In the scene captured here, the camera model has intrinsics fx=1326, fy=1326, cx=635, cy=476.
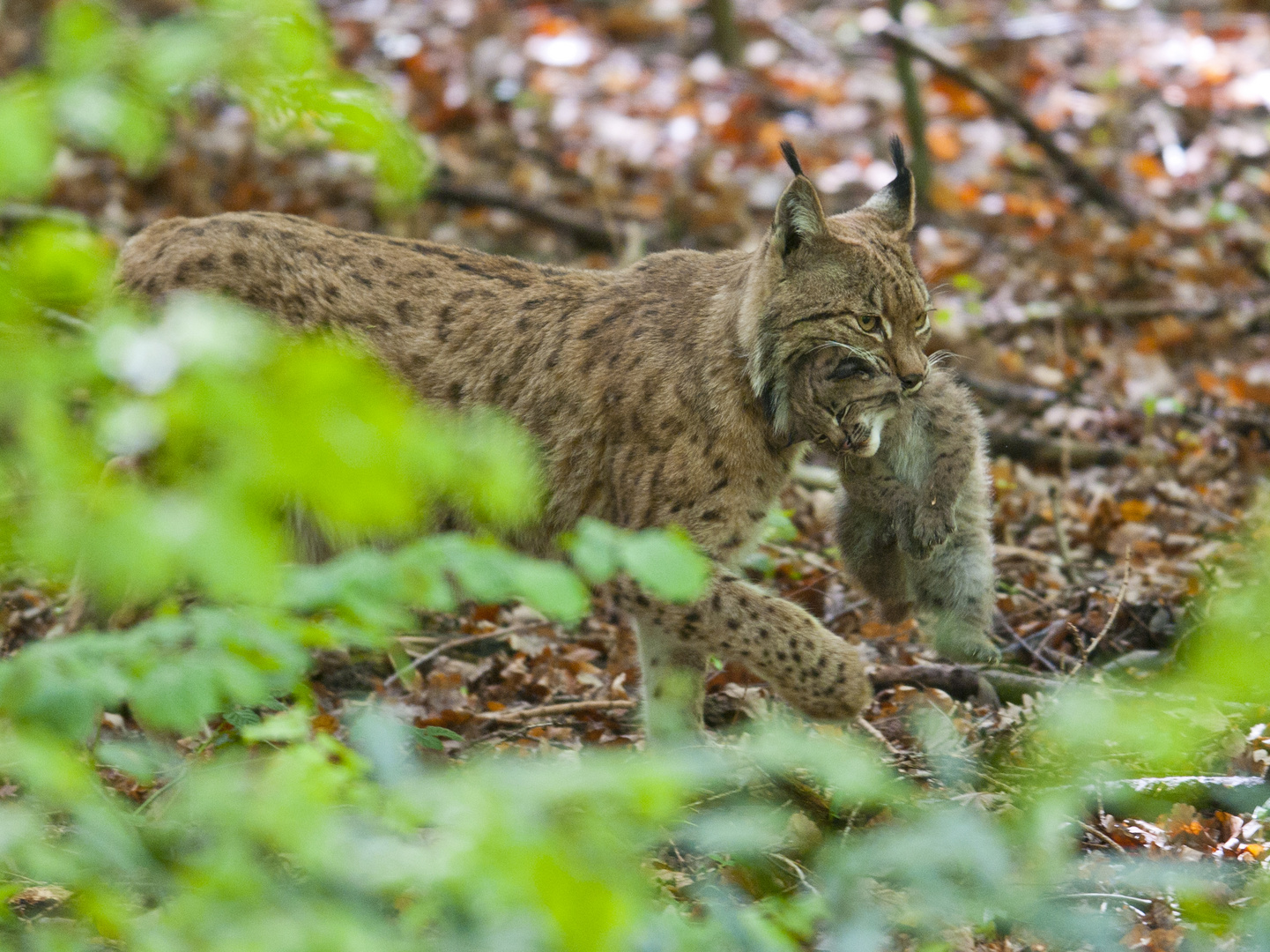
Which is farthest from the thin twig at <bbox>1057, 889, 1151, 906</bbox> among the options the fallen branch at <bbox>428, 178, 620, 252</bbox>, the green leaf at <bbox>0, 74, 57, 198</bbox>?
the fallen branch at <bbox>428, 178, 620, 252</bbox>

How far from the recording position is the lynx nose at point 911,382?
13.3ft

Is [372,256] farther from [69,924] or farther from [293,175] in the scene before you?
[293,175]

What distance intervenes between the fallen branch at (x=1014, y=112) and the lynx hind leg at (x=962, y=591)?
5366 millimetres

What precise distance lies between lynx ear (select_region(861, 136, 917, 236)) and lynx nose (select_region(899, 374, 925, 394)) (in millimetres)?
641

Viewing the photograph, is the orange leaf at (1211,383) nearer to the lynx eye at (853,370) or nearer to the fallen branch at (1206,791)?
the lynx eye at (853,370)

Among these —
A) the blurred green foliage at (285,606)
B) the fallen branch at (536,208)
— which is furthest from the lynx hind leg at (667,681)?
the fallen branch at (536,208)

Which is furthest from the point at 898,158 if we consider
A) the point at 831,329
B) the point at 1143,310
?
the point at 1143,310

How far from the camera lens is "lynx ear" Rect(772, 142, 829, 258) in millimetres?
4004

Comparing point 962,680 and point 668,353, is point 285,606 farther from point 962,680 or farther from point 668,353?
point 962,680

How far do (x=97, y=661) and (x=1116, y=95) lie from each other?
10179 millimetres

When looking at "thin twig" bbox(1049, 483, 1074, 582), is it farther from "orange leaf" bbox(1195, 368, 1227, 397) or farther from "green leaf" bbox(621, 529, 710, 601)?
"green leaf" bbox(621, 529, 710, 601)

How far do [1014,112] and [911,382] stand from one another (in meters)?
6.15

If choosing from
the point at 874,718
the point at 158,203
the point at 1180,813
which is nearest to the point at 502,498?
the point at 1180,813

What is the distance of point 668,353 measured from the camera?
446 cm
